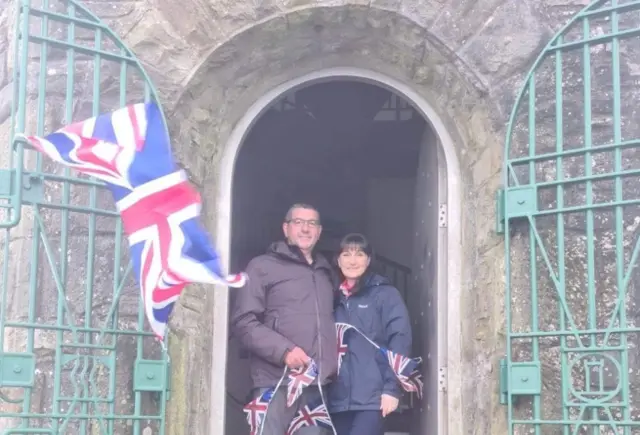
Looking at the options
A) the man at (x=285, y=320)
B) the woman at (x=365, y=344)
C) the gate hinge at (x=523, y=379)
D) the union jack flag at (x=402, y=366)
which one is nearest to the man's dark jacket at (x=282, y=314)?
the man at (x=285, y=320)

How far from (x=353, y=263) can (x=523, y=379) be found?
42.4 inches

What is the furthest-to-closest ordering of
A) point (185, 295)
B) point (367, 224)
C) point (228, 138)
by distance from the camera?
point (367, 224) < point (228, 138) < point (185, 295)

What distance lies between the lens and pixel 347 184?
7523 millimetres

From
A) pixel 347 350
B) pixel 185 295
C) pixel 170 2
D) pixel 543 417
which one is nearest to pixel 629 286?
pixel 543 417

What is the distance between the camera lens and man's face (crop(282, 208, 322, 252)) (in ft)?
15.0

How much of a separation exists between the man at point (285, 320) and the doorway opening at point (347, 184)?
0.60m

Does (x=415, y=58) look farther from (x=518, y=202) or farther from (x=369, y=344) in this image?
(x=369, y=344)

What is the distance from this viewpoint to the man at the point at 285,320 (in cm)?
425

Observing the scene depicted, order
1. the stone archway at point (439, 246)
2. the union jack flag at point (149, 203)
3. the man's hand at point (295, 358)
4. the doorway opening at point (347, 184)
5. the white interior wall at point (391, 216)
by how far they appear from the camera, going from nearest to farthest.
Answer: the union jack flag at point (149, 203)
the man's hand at point (295, 358)
the stone archway at point (439, 246)
the doorway opening at point (347, 184)
the white interior wall at point (391, 216)

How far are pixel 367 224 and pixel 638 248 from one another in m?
3.89

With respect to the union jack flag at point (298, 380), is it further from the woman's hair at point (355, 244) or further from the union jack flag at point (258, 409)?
the woman's hair at point (355, 244)

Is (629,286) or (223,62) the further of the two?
(223,62)

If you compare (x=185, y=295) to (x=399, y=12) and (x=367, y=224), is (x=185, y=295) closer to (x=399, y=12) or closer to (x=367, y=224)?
(x=399, y=12)

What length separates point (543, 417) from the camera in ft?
12.6
